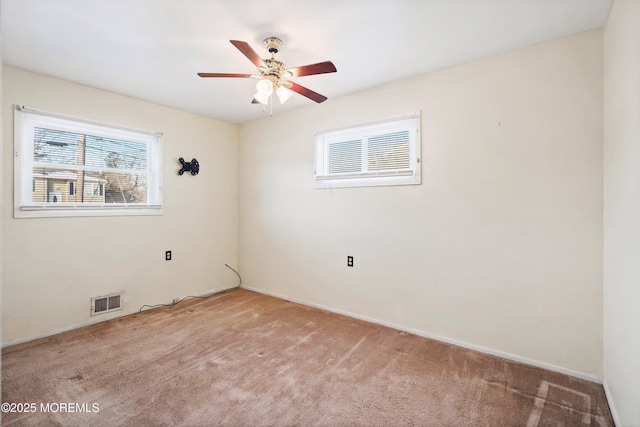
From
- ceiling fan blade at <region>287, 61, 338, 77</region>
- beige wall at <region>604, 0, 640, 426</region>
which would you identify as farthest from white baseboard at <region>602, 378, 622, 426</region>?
ceiling fan blade at <region>287, 61, 338, 77</region>

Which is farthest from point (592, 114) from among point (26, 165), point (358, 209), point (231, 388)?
point (26, 165)

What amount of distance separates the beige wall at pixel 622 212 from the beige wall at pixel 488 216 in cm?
14

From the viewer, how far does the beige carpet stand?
199 cm

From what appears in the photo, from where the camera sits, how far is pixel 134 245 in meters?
3.60

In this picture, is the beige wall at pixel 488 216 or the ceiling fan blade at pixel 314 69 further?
the beige wall at pixel 488 216

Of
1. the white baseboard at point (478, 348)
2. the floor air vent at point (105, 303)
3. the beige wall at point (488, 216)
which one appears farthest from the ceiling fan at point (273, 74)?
the floor air vent at point (105, 303)

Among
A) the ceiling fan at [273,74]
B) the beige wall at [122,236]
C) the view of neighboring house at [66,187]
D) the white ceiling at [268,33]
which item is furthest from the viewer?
the view of neighboring house at [66,187]

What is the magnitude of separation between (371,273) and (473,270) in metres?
0.98

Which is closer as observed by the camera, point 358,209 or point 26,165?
point 26,165

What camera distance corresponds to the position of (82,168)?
3.23 meters

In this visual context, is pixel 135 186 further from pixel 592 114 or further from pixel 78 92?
pixel 592 114

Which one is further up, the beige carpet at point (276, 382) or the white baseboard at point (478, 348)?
the white baseboard at point (478, 348)

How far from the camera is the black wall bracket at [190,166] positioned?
13.0 ft

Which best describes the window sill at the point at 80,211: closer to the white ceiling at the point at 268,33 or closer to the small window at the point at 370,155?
the white ceiling at the point at 268,33
